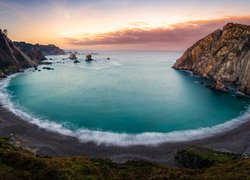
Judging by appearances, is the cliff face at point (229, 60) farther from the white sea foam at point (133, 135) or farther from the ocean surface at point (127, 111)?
the white sea foam at point (133, 135)

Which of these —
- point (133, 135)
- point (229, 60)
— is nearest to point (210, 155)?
point (133, 135)

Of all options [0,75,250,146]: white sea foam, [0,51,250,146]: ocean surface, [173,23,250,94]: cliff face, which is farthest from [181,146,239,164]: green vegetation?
[173,23,250,94]: cliff face

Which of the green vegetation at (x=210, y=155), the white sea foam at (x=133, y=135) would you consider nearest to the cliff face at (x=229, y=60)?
the white sea foam at (x=133, y=135)

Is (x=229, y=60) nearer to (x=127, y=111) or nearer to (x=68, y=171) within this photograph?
(x=127, y=111)

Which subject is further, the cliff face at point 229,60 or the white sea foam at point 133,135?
the cliff face at point 229,60

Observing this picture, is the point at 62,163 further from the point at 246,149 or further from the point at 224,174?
the point at 246,149

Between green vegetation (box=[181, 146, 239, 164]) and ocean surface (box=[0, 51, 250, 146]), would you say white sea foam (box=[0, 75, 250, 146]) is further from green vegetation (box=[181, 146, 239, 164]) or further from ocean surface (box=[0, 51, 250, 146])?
green vegetation (box=[181, 146, 239, 164])
